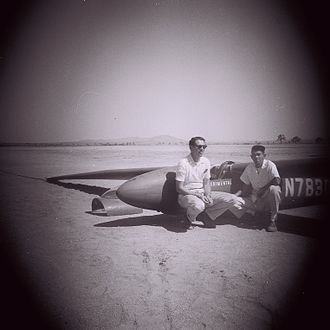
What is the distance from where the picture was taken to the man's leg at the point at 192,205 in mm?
5247

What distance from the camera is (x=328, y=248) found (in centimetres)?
441

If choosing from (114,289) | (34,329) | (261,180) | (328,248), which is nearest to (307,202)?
(261,180)

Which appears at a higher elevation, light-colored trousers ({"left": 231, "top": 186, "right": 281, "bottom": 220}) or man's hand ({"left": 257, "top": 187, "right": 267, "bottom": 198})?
man's hand ({"left": 257, "top": 187, "right": 267, "bottom": 198})

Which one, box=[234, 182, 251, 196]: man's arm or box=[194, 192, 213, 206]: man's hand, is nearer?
box=[194, 192, 213, 206]: man's hand

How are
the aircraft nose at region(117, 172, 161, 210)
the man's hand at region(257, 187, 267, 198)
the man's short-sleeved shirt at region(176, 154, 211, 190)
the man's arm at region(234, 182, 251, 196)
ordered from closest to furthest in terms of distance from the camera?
the man's short-sleeved shirt at region(176, 154, 211, 190) → the man's hand at region(257, 187, 267, 198) → the aircraft nose at region(117, 172, 161, 210) → the man's arm at region(234, 182, 251, 196)

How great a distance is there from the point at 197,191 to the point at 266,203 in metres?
1.49

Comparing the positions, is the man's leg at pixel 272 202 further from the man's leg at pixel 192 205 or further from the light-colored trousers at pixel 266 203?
the man's leg at pixel 192 205

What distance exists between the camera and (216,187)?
21.8 feet

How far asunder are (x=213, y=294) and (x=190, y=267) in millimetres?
759

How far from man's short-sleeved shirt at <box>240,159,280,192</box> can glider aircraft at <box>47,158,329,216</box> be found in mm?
1011

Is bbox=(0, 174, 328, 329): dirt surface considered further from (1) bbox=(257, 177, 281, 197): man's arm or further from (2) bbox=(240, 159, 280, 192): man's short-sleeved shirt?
(2) bbox=(240, 159, 280, 192): man's short-sleeved shirt

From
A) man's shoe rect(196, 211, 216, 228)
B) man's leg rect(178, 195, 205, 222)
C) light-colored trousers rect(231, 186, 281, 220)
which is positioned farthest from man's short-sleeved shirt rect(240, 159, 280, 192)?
man's leg rect(178, 195, 205, 222)

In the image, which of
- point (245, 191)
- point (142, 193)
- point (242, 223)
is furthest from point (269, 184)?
point (142, 193)

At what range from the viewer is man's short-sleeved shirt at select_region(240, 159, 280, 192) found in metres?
5.49
